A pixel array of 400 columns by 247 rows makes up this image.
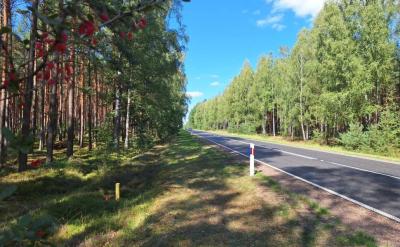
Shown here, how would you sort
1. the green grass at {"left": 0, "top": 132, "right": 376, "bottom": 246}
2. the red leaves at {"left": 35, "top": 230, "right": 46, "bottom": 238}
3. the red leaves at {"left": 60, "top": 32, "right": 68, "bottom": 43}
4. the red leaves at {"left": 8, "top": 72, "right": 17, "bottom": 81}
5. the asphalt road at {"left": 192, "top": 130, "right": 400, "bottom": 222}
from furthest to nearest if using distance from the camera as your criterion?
the asphalt road at {"left": 192, "top": 130, "right": 400, "bottom": 222}, the green grass at {"left": 0, "top": 132, "right": 376, "bottom": 246}, the red leaves at {"left": 35, "top": 230, "right": 46, "bottom": 238}, the red leaves at {"left": 8, "top": 72, "right": 17, "bottom": 81}, the red leaves at {"left": 60, "top": 32, "right": 68, "bottom": 43}

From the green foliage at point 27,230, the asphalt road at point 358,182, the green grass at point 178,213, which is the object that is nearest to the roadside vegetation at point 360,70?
the asphalt road at point 358,182

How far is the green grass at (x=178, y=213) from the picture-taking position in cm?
586

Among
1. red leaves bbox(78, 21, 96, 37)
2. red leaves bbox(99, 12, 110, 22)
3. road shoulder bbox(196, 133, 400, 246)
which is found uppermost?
red leaves bbox(99, 12, 110, 22)

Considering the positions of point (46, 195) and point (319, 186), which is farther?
point (46, 195)

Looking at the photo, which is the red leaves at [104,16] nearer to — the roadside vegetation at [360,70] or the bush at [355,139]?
the roadside vegetation at [360,70]

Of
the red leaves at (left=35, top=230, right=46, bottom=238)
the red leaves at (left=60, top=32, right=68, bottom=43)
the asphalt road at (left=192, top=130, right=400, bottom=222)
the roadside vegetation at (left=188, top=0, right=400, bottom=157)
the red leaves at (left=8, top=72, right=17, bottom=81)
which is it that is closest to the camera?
the red leaves at (left=60, top=32, right=68, bottom=43)

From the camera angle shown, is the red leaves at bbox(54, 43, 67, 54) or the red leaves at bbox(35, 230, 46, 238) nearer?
the red leaves at bbox(54, 43, 67, 54)

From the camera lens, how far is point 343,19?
30531mm

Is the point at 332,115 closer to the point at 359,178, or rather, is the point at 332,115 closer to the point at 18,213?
the point at 359,178

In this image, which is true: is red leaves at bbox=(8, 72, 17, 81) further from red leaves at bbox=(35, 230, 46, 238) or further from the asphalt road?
the asphalt road

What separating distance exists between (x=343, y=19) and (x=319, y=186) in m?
25.1

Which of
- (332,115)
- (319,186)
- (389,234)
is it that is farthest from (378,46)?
(389,234)

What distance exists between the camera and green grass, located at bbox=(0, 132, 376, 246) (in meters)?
5.86

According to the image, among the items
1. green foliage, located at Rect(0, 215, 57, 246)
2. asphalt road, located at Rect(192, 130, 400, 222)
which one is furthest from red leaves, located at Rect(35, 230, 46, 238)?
asphalt road, located at Rect(192, 130, 400, 222)
